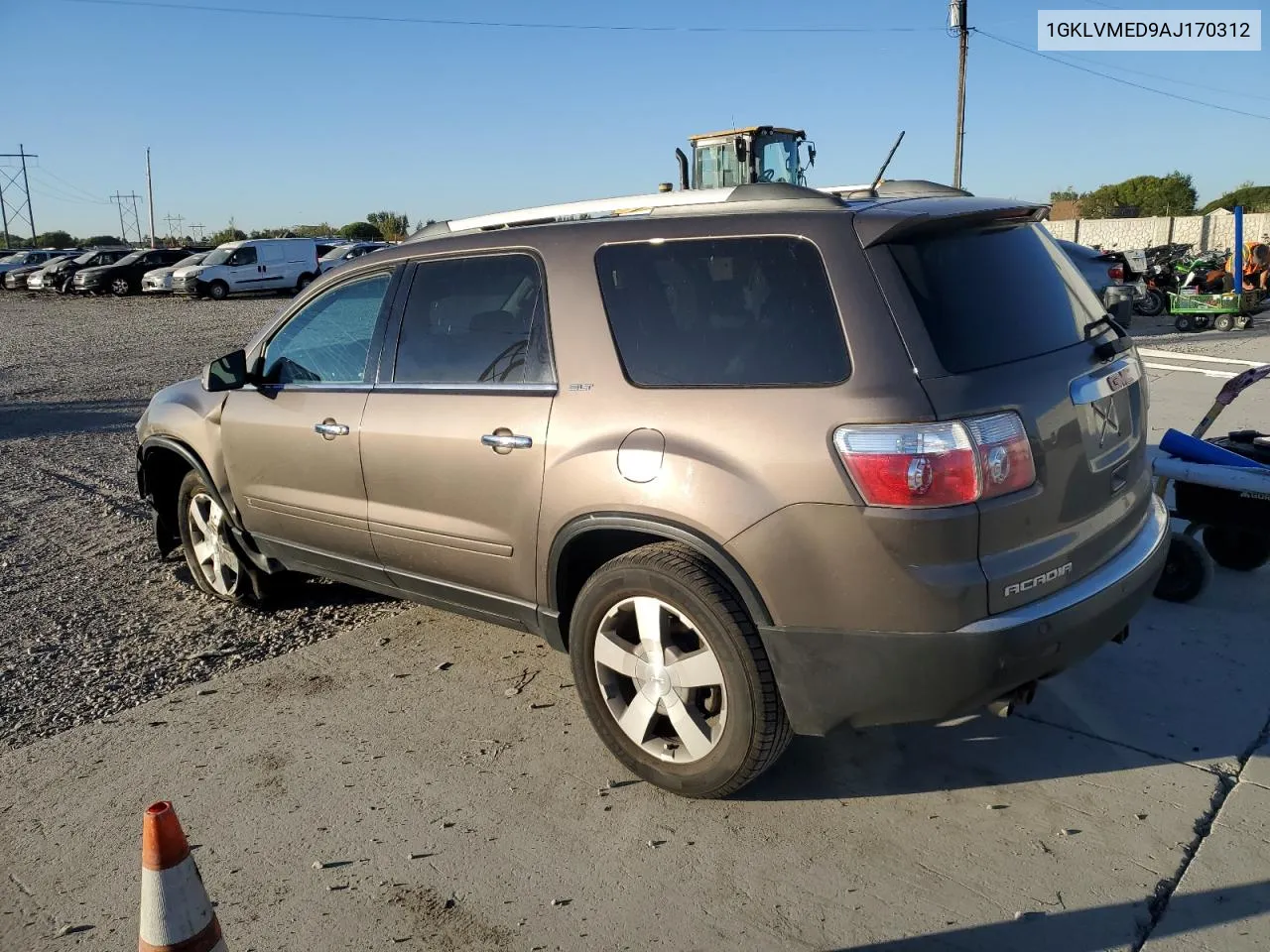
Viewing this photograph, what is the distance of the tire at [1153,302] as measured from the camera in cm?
1941

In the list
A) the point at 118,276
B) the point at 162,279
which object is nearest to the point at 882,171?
the point at 162,279

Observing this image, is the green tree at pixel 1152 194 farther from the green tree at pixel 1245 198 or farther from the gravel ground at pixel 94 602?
the gravel ground at pixel 94 602

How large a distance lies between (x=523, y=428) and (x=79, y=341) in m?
19.8

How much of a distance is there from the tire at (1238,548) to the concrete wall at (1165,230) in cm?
2776

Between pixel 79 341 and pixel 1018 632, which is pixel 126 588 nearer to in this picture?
pixel 1018 632

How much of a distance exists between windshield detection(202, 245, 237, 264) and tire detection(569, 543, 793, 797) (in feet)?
108

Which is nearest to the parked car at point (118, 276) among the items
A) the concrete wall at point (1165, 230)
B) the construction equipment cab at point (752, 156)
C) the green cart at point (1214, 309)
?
the construction equipment cab at point (752, 156)

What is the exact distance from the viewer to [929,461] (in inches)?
109

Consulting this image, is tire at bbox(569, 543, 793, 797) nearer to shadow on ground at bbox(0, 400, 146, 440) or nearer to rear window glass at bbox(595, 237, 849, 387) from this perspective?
rear window glass at bbox(595, 237, 849, 387)

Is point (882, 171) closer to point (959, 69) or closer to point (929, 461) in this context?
point (929, 461)

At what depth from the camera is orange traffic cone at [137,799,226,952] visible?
85.7 inches

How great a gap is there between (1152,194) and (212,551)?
66.0 meters

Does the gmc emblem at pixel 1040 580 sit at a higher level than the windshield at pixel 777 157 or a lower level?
lower

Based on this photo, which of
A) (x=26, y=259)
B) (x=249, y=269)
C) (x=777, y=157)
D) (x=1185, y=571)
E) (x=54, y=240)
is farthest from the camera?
(x=54, y=240)
